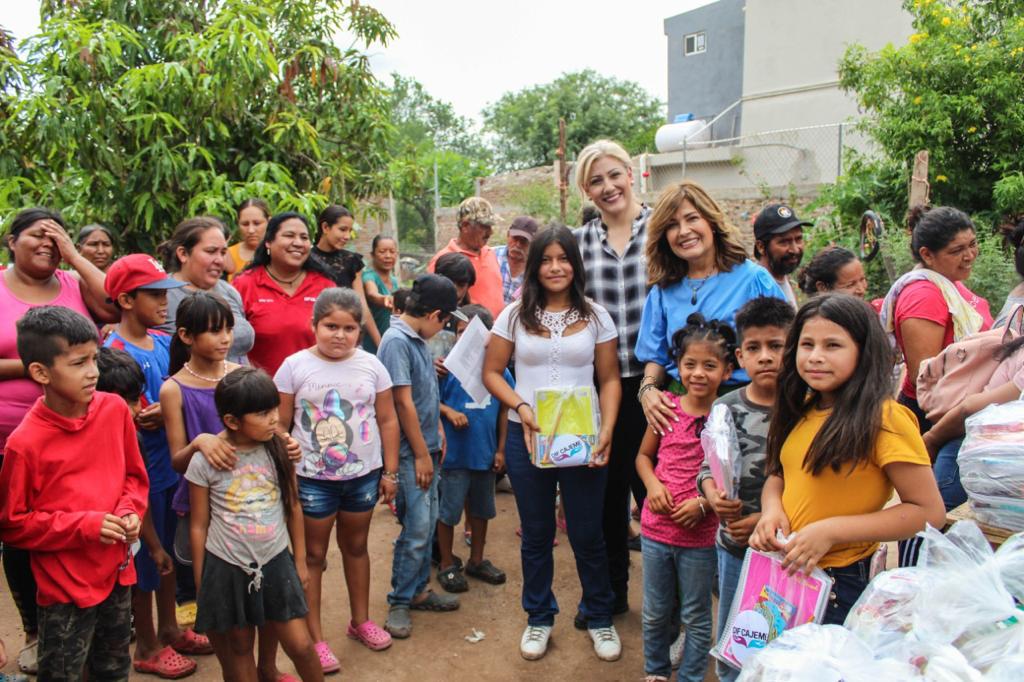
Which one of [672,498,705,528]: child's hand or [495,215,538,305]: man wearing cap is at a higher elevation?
[495,215,538,305]: man wearing cap

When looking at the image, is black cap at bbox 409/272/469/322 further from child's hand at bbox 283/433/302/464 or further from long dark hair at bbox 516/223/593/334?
child's hand at bbox 283/433/302/464

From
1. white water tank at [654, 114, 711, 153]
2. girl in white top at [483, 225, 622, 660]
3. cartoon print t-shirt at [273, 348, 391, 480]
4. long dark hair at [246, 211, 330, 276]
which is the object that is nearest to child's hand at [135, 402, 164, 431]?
cartoon print t-shirt at [273, 348, 391, 480]

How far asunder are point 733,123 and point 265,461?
19.9 m

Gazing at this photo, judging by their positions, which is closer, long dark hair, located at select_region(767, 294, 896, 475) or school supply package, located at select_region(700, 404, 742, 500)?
long dark hair, located at select_region(767, 294, 896, 475)

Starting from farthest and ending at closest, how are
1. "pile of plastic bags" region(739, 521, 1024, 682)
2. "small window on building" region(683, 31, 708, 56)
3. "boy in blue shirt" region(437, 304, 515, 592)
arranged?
1. "small window on building" region(683, 31, 708, 56)
2. "boy in blue shirt" region(437, 304, 515, 592)
3. "pile of plastic bags" region(739, 521, 1024, 682)

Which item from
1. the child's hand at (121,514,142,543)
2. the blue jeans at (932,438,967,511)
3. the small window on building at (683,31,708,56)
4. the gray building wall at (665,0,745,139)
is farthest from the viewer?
the small window on building at (683,31,708,56)

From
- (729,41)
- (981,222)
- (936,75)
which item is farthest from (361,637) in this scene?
(729,41)

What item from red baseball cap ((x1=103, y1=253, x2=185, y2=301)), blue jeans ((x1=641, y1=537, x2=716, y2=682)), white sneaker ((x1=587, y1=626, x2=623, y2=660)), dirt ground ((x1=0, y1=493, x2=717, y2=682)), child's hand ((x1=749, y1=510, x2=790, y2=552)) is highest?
red baseball cap ((x1=103, y1=253, x2=185, y2=301))

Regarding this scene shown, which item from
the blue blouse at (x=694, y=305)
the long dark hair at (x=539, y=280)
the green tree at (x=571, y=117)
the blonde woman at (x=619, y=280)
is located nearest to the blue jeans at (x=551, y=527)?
the blonde woman at (x=619, y=280)

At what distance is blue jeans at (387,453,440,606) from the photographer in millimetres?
3600

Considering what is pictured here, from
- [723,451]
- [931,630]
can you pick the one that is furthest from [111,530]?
[931,630]

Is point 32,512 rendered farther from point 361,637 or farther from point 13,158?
point 13,158

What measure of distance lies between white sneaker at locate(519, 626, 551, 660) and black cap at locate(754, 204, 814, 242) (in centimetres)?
223

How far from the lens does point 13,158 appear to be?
5348 mm
